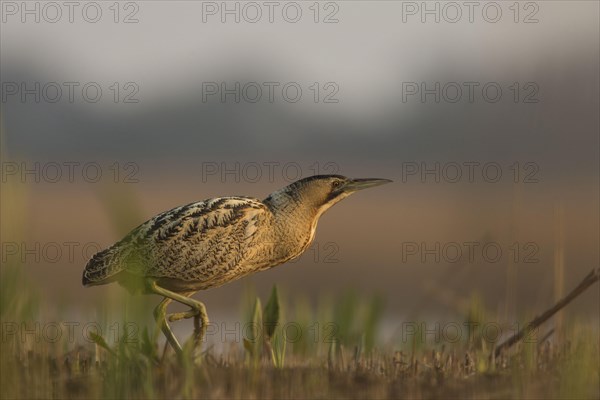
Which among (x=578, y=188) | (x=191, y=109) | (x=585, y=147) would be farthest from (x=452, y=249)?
(x=191, y=109)

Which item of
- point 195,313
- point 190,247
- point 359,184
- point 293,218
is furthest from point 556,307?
point 190,247

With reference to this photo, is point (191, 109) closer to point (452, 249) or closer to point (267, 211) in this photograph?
point (452, 249)

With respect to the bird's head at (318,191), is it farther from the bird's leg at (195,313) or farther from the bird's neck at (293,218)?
Result: the bird's leg at (195,313)

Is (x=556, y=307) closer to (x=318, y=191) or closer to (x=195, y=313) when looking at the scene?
(x=318, y=191)

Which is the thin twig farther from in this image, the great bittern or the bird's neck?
the bird's neck

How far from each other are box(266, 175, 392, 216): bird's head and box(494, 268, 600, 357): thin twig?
3.62ft

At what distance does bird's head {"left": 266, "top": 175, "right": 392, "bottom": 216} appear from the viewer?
241 inches

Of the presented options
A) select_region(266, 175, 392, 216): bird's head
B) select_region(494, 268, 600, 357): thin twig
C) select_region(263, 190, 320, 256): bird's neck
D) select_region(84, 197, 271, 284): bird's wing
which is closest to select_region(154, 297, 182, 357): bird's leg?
select_region(84, 197, 271, 284): bird's wing

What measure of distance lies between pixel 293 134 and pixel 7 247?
5693 cm

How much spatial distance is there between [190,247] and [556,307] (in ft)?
5.62

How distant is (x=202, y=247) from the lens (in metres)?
5.84

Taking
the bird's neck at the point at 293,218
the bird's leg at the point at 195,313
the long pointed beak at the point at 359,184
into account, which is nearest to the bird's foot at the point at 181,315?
the bird's leg at the point at 195,313

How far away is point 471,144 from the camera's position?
49375 millimetres

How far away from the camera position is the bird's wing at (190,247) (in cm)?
584
